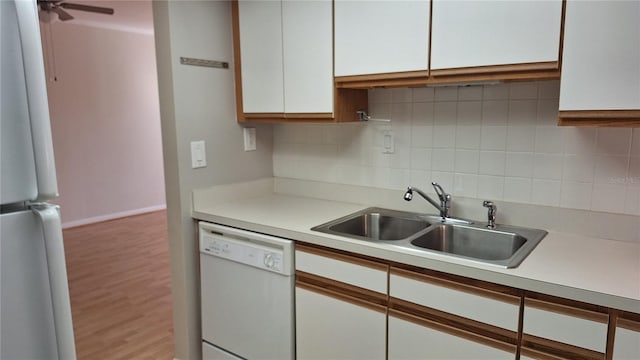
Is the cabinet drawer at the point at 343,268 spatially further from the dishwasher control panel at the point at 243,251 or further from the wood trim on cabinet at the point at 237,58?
the wood trim on cabinet at the point at 237,58

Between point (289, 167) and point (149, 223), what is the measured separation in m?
3.58

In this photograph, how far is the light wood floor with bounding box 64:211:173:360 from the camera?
2.70 m

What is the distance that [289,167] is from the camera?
272 cm

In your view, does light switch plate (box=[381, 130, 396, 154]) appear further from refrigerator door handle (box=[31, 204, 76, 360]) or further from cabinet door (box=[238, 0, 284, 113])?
refrigerator door handle (box=[31, 204, 76, 360])

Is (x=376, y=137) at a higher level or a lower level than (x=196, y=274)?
higher

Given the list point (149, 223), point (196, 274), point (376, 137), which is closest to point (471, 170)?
point (376, 137)

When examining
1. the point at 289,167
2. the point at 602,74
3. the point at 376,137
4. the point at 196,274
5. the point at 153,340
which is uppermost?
the point at 602,74

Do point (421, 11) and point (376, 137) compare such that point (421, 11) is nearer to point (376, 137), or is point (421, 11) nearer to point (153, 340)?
point (376, 137)

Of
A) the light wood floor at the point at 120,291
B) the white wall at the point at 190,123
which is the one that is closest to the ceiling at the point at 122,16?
the light wood floor at the point at 120,291

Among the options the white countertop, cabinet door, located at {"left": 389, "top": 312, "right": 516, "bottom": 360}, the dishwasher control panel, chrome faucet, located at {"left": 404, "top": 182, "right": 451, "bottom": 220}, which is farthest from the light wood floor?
chrome faucet, located at {"left": 404, "top": 182, "right": 451, "bottom": 220}

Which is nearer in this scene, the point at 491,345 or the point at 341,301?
the point at 491,345

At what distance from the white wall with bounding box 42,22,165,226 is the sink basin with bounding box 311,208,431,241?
4.33 m

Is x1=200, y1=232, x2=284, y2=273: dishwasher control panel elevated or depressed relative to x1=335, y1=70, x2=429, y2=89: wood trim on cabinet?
depressed

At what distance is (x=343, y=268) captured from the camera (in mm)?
1803
